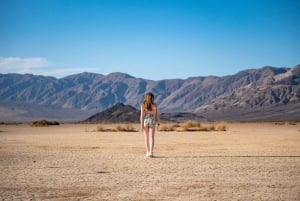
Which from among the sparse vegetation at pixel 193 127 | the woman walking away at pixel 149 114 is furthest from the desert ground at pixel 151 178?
the sparse vegetation at pixel 193 127

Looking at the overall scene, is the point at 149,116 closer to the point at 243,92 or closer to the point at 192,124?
the point at 192,124

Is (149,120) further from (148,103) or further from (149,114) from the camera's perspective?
(148,103)

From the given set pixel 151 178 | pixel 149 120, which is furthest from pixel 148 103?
pixel 151 178

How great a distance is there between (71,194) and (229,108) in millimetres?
Result: 133206

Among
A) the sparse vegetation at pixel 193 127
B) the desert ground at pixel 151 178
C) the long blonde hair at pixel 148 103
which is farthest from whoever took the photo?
the sparse vegetation at pixel 193 127

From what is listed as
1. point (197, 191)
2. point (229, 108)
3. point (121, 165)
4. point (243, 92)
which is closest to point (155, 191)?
point (197, 191)

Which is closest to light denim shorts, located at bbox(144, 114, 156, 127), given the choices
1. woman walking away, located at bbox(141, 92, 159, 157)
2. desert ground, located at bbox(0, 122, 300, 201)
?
woman walking away, located at bbox(141, 92, 159, 157)

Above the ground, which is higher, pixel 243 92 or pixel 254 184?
pixel 243 92

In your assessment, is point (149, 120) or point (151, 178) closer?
point (151, 178)

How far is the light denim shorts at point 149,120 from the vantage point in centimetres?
1385

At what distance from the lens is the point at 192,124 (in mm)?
42062

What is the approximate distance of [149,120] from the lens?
1385cm

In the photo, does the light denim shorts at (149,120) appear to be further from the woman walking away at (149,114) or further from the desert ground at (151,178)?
the desert ground at (151,178)

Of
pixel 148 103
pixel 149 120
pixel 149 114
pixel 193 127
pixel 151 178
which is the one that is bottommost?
pixel 151 178
